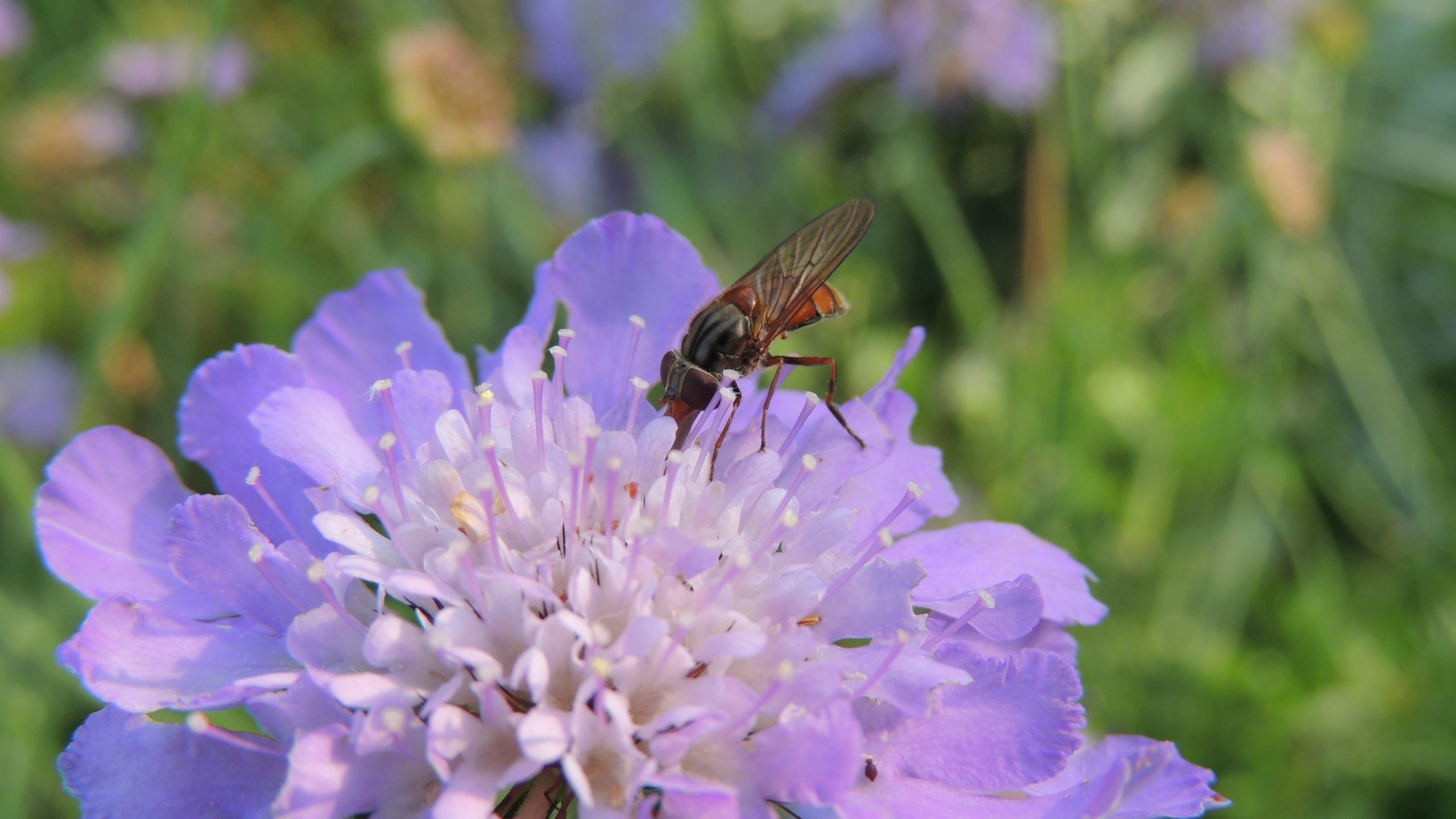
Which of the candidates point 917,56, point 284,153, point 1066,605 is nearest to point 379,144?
point 284,153

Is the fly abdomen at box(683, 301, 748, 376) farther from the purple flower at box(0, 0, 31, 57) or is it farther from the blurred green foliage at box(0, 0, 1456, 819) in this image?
the purple flower at box(0, 0, 31, 57)

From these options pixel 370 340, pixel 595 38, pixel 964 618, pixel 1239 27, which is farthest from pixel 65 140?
pixel 1239 27

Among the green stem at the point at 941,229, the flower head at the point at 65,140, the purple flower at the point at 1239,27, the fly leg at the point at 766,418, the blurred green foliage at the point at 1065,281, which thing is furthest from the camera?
the purple flower at the point at 1239,27

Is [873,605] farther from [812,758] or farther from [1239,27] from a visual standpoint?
[1239,27]

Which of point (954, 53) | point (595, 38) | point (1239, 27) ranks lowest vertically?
point (595, 38)

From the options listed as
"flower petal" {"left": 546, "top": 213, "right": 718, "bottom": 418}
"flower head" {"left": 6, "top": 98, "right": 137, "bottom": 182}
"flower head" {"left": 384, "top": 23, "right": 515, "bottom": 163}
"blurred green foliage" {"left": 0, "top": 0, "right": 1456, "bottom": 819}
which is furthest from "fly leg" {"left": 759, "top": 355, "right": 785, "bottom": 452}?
"flower head" {"left": 6, "top": 98, "right": 137, "bottom": 182}

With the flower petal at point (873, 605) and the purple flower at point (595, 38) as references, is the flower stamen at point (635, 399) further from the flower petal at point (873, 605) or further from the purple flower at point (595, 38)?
the purple flower at point (595, 38)

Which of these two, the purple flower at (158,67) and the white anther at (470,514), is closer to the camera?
the white anther at (470,514)

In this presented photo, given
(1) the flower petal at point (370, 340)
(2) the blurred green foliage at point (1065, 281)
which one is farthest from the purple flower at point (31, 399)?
(1) the flower petal at point (370, 340)

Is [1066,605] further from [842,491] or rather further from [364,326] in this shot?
[364,326]
